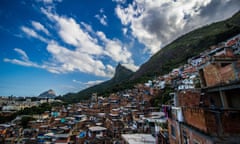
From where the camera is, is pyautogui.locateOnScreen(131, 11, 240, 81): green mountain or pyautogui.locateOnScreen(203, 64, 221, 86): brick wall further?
pyautogui.locateOnScreen(131, 11, 240, 81): green mountain

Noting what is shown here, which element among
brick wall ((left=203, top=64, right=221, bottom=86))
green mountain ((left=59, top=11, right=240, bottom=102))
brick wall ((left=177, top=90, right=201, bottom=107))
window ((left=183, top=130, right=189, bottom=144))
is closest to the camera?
brick wall ((left=203, top=64, right=221, bottom=86))

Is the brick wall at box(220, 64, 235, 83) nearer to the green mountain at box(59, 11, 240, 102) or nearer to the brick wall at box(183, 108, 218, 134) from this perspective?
the brick wall at box(183, 108, 218, 134)

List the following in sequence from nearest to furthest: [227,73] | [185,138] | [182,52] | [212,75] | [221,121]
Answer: [221,121], [227,73], [212,75], [185,138], [182,52]

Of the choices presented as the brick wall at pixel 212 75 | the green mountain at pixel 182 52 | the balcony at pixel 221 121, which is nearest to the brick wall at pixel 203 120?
the balcony at pixel 221 121

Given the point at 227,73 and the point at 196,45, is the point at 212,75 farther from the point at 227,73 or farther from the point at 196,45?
the point at 196,45

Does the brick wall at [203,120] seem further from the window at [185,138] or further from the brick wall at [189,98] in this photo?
the window at [185,138]

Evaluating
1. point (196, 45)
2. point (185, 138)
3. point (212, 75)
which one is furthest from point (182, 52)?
point (185, 138)

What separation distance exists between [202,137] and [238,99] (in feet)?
6.56

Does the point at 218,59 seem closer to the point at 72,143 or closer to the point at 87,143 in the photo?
the point at 87,143

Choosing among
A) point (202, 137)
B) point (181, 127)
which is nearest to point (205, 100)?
point (202, 137)

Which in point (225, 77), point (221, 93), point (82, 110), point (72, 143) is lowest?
point (72, 143)

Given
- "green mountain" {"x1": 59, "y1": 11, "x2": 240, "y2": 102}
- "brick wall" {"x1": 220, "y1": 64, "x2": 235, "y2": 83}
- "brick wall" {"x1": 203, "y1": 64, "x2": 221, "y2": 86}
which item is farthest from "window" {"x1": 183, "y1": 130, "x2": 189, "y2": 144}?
"green mountain" {"x1": 59, "y1": 11, "x2": 240, "y2": 102}

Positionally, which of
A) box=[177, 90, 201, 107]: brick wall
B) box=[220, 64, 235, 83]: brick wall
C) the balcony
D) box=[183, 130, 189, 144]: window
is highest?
box=[220, 64, 235, 83]: brick wall

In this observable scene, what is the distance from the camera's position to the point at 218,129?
4965 millimetres
